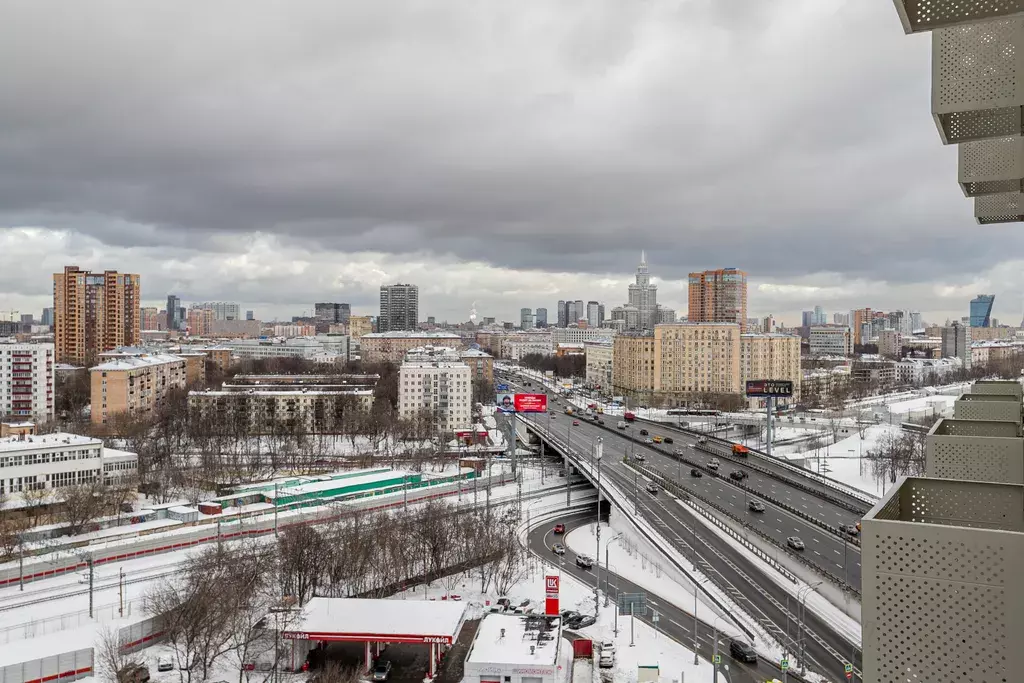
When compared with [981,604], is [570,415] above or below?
below

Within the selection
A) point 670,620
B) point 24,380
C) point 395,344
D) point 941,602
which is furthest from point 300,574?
point 395,344

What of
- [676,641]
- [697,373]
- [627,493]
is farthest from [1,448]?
[697,373]

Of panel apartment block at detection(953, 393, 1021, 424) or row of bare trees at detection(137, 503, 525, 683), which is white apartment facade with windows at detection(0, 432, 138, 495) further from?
panel apartment block at detection(953, 393, 1021, 424)

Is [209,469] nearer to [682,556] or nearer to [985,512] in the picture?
[682,556]

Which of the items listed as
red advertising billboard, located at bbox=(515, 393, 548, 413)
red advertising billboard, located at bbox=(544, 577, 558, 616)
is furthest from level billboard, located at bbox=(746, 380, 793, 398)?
red advertising billboard, located at bbox=(544, 577, 558, 616)

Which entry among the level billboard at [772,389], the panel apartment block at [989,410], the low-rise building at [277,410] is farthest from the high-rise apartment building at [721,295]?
the panel apartment block at [989,410]

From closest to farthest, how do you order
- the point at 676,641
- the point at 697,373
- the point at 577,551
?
the point at 676,641, the point at 577,551, the point at 697,373

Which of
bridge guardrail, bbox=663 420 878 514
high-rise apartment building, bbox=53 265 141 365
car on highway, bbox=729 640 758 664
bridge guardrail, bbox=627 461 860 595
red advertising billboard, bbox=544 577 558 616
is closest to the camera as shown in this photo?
car on highway, bbox=729 640 758 664
